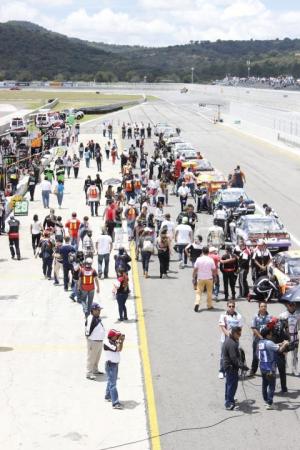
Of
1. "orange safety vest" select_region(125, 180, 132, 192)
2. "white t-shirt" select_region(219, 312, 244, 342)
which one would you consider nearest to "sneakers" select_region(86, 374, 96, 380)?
"white t-shirt" select_region(219, 312, 244, 342)

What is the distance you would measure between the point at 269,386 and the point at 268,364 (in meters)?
0.34

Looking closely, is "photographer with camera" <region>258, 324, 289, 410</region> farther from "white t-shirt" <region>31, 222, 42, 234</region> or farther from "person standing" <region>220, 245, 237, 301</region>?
"white t-shirt" <region>31, 222, 42, 234</region>

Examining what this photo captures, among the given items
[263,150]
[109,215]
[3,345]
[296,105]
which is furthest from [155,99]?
[3,345]

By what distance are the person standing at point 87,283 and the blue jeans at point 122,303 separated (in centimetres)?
51

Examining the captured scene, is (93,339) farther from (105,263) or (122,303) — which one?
(105,263)

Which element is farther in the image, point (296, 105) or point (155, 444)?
point (296, 105)

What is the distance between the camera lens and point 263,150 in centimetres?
6141

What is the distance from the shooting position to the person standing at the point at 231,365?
39.4 feet

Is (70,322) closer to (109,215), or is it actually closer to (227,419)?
(227,419)

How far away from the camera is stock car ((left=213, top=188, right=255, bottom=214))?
30.1m

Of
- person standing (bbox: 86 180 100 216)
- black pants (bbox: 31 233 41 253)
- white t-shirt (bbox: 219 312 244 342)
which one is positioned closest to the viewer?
white t-shirt (bbox: 219 312 244 342)

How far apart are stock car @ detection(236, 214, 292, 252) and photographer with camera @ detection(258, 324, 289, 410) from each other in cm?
1064

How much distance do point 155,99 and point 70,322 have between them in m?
142

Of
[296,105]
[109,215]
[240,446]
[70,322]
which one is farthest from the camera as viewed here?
[296,105]
